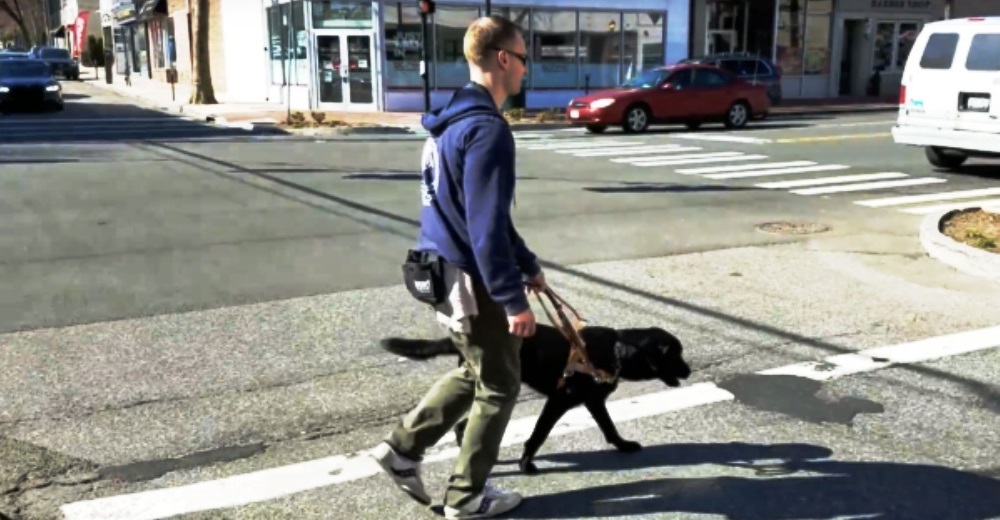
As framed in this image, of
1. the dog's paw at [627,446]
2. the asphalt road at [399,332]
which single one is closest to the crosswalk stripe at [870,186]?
the asphalt road at [399,332]

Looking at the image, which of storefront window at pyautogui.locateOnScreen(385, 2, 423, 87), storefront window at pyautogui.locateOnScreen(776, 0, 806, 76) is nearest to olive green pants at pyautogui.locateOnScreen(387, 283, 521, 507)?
storefront window at pyautogui.locateOnScreen(385, 2, 423, 87)

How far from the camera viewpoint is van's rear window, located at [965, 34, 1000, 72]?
41.3 ft

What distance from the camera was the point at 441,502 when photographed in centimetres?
379

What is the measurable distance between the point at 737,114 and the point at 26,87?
2027cm

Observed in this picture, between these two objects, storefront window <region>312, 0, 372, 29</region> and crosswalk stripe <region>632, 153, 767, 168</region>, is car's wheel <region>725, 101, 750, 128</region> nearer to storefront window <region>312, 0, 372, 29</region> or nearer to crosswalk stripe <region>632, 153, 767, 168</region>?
crosswalk stripe <region>632, 153, 767, 168</region>

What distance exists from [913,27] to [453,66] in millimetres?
19007

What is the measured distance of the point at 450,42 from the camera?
28.0 metres

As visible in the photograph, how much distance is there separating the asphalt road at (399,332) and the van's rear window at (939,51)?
1.77 metres

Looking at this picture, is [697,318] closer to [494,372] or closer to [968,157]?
[494,372]

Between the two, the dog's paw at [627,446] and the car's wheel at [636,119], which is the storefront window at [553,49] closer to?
the car's wheel at [636,119]

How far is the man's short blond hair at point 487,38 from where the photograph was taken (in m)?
3.21

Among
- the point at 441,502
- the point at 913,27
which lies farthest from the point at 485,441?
the point at 913,27

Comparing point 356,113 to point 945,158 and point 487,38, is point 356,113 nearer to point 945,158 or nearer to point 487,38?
point 945,158

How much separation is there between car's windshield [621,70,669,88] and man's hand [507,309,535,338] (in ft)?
61.7
